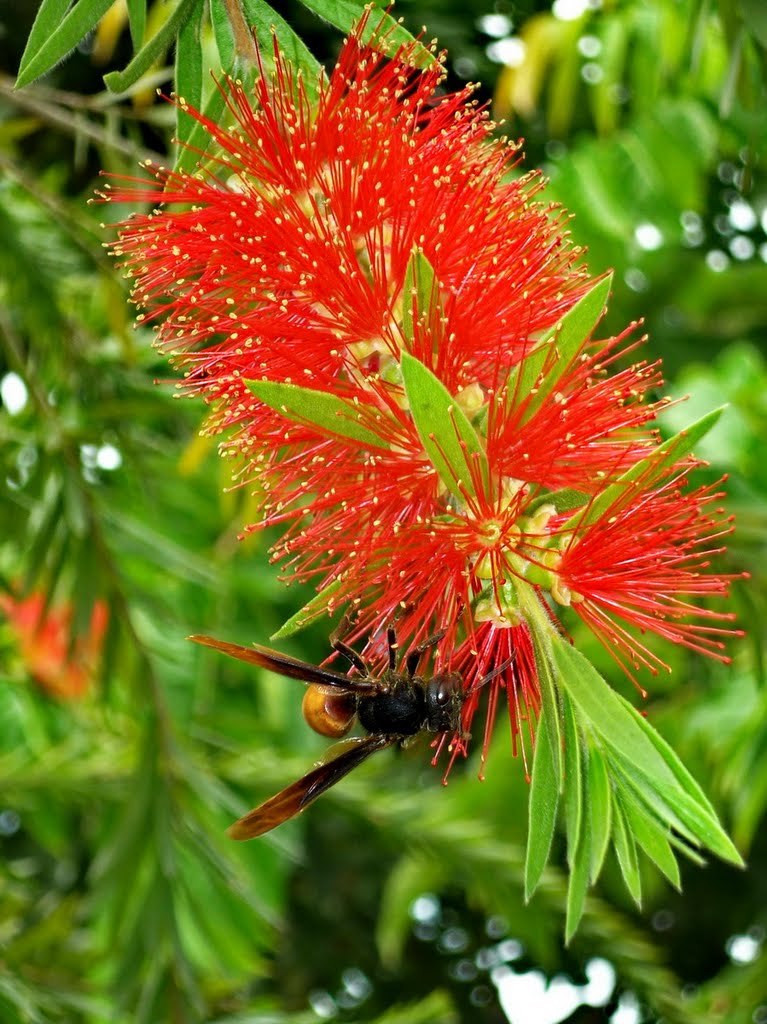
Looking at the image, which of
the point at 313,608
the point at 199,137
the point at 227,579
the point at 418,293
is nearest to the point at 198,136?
the point at 199,137

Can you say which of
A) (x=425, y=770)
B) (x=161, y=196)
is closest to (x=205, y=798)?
(x=161, y=196)

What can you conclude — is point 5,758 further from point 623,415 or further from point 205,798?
point 623,415

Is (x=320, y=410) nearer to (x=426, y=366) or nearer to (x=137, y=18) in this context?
(x=426, y=366)

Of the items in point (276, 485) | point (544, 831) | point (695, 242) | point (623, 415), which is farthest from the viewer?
point (695, 242)

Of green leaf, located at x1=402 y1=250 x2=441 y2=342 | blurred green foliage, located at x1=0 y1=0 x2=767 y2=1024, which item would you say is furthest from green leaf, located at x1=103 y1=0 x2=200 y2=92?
green leaf, located at x1=402 y1=250 x2=441 y2=342

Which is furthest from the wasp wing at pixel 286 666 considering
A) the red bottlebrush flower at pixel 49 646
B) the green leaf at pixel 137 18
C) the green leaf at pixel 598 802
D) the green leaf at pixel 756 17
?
the red bottlebrush flower at pixel 49 646
